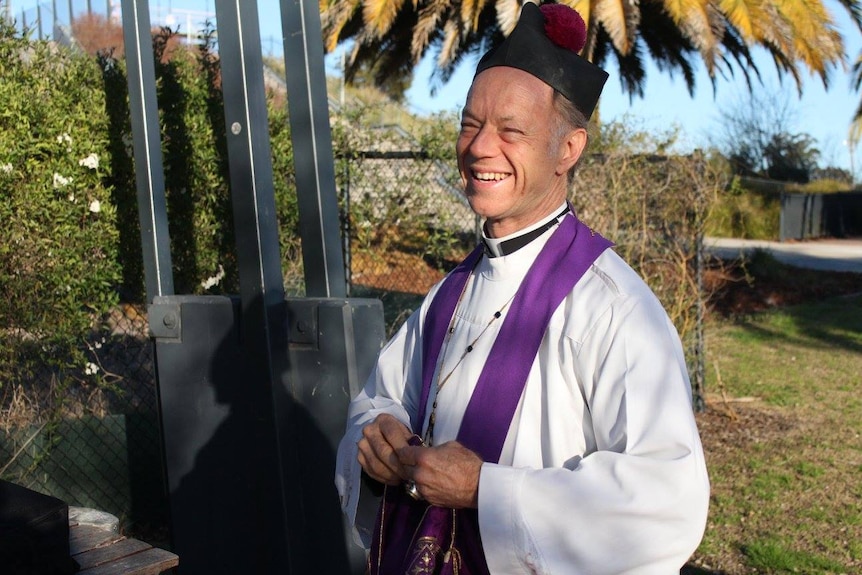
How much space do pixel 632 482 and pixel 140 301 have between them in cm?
457

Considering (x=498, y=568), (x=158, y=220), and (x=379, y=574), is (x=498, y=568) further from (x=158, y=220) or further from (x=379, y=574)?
(x=158, y=220)

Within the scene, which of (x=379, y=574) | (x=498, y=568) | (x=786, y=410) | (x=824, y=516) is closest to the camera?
(x=498, y=568)

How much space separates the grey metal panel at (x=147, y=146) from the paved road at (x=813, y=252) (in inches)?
647

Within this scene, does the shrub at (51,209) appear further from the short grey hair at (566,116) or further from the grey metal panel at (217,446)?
the short grey hair at (566,116)

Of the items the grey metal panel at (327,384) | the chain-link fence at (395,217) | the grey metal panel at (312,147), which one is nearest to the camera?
the grey metal panel at (327,384)

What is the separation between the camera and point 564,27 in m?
2.13

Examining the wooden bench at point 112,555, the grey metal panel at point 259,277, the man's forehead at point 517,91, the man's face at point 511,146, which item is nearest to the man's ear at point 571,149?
the man's face at point 511,146

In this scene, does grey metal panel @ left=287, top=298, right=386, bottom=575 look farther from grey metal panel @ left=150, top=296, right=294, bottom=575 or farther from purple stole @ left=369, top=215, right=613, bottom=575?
purple stole @ left=369, top=215, right=613, bottom=575

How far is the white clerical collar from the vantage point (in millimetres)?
2207

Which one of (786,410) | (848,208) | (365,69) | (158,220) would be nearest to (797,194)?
(848,208)

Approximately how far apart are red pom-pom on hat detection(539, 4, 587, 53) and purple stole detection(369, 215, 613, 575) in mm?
382

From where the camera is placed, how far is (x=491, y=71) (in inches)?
85.2

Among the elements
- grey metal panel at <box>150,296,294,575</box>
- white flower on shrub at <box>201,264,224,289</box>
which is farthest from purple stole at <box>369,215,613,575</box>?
white flower on shrub at <box>201,264,224,289</box>

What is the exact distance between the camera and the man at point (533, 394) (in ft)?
5.98
